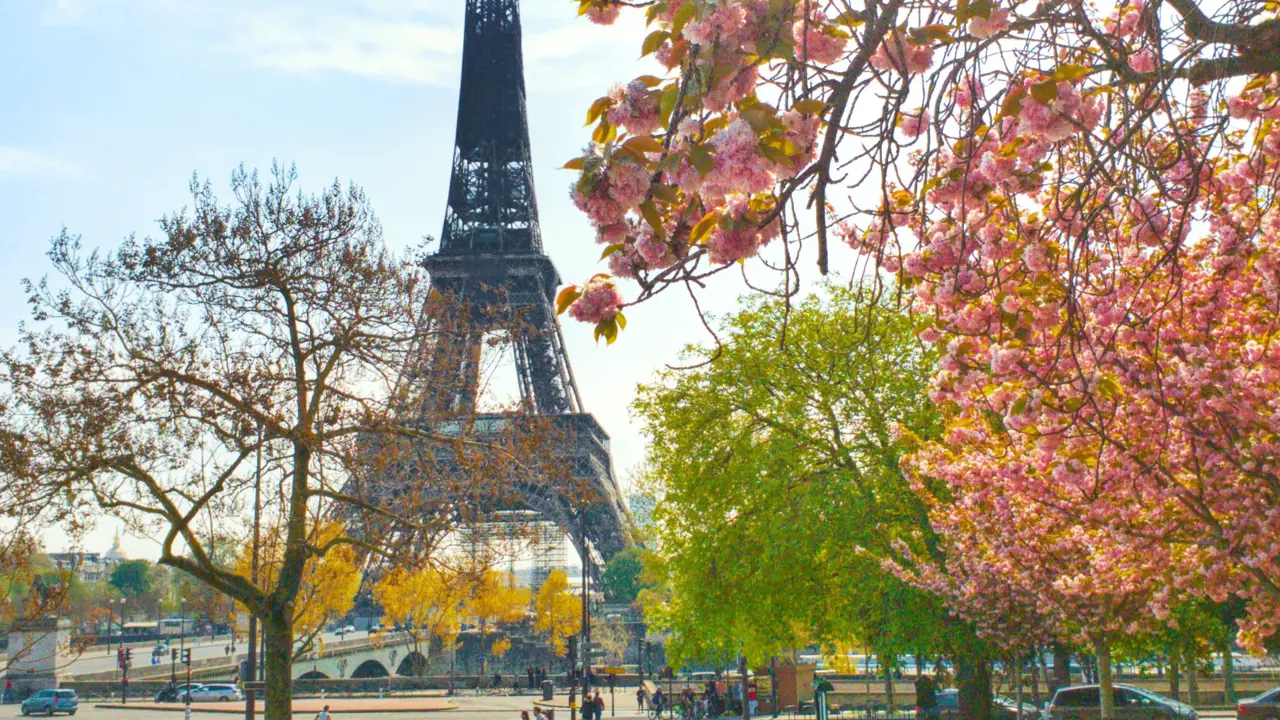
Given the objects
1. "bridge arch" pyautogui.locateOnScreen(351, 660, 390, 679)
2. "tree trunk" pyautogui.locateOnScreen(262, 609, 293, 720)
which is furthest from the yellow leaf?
"bridge arch" pyautogui.locateOnScreen(351, 660, 390, 679)

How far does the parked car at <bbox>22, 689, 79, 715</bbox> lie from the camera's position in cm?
3600

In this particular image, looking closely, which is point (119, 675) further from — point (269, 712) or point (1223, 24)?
point (1223, 24)

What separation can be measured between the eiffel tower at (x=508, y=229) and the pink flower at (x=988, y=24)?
51.3 meters

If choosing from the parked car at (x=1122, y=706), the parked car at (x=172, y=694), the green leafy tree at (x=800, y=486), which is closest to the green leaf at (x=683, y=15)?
the green leafy tree at (x=800, y=486)

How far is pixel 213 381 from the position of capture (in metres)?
14.2

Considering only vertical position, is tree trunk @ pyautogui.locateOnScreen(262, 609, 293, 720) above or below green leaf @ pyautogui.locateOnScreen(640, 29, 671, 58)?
below

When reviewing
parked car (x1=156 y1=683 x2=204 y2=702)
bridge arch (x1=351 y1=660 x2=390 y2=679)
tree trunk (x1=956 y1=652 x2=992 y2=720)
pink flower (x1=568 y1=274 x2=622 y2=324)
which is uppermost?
pink flower (x1=568 y1=274 x2=622 y2=324)

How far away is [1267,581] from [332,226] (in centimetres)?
1169

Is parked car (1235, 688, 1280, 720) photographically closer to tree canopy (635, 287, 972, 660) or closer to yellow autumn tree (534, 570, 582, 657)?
tree canopy (635, 287, 972, 660)

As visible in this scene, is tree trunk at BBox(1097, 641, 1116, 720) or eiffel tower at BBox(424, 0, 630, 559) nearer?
tree trunk at BBox(1097, 641, 1116, 720)

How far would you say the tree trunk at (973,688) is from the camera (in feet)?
68.3

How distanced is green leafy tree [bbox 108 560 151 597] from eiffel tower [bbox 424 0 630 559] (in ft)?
208

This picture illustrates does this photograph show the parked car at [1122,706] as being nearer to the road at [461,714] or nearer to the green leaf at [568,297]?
the road at [461,714]

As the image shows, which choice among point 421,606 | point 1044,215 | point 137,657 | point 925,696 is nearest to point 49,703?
point 421,606
